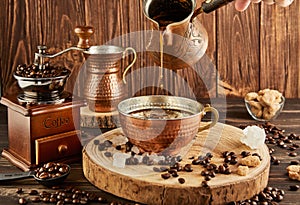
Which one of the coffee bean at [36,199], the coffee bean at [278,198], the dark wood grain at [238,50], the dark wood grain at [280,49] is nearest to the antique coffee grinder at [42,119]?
the coffee bean at [36,199]

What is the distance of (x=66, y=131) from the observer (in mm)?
1765

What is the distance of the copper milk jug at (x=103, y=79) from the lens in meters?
2.04

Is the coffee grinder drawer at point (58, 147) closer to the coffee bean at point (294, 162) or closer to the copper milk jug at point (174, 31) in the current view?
the copper milk jug at point (174, 31)

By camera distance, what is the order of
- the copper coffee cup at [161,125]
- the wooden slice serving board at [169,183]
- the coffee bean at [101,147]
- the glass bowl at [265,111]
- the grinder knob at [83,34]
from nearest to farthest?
the wooden slice serving board at [169,183]
the copper coffee cup at [161,125]
the coffee bean at [101,147]
the grinder knob at [83,34]
the glass bowl at [265,111]

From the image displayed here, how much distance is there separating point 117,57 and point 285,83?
796 mm

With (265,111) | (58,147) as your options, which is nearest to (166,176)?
(58,147)

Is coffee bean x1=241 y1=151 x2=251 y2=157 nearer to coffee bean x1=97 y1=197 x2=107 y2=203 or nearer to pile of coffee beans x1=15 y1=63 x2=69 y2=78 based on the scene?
coffee bean x1=97 y1=197 x2=107 y2=203

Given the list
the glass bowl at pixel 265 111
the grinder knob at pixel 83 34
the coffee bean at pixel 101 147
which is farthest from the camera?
the glass bowl at pixel 265 111

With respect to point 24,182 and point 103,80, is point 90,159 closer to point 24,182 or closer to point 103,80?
point 24,182

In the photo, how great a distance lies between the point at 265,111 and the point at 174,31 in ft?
1.89

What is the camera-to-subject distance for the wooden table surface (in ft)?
4.97

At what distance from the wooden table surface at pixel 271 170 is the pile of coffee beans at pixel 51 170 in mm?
28

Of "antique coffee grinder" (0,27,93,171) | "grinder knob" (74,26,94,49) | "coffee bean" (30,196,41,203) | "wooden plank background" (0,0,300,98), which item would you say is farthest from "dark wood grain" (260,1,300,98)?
"coffee bean" (30,196,41,203)

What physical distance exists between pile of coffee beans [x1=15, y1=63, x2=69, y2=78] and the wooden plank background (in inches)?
25.9
